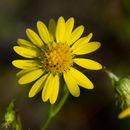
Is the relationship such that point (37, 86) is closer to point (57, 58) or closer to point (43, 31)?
point (57, 58)

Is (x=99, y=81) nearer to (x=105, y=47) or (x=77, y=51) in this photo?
(x=105, y=47)

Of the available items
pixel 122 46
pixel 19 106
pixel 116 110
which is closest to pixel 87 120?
pixel 116 110

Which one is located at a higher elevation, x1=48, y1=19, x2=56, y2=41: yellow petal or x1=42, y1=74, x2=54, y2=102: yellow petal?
x1=48, y1=19, x2=56, y2=41: yellow petal

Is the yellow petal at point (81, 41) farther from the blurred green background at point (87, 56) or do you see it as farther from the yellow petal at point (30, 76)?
the blurred green background at point (87, 56)

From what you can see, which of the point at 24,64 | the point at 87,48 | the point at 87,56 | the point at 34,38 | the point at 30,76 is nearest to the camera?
the point at 30,76

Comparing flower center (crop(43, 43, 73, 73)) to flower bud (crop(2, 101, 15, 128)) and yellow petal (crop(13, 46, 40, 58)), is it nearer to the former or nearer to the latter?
yellow petal (crop(13, 46, 40, 58))

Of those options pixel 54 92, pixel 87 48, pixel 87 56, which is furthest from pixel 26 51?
pixel 87 56

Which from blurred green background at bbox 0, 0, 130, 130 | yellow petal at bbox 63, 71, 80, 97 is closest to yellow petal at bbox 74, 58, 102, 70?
yellow petal at bbox 63, 71, 80, 97

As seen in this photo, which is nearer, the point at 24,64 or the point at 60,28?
the point at 24,64
